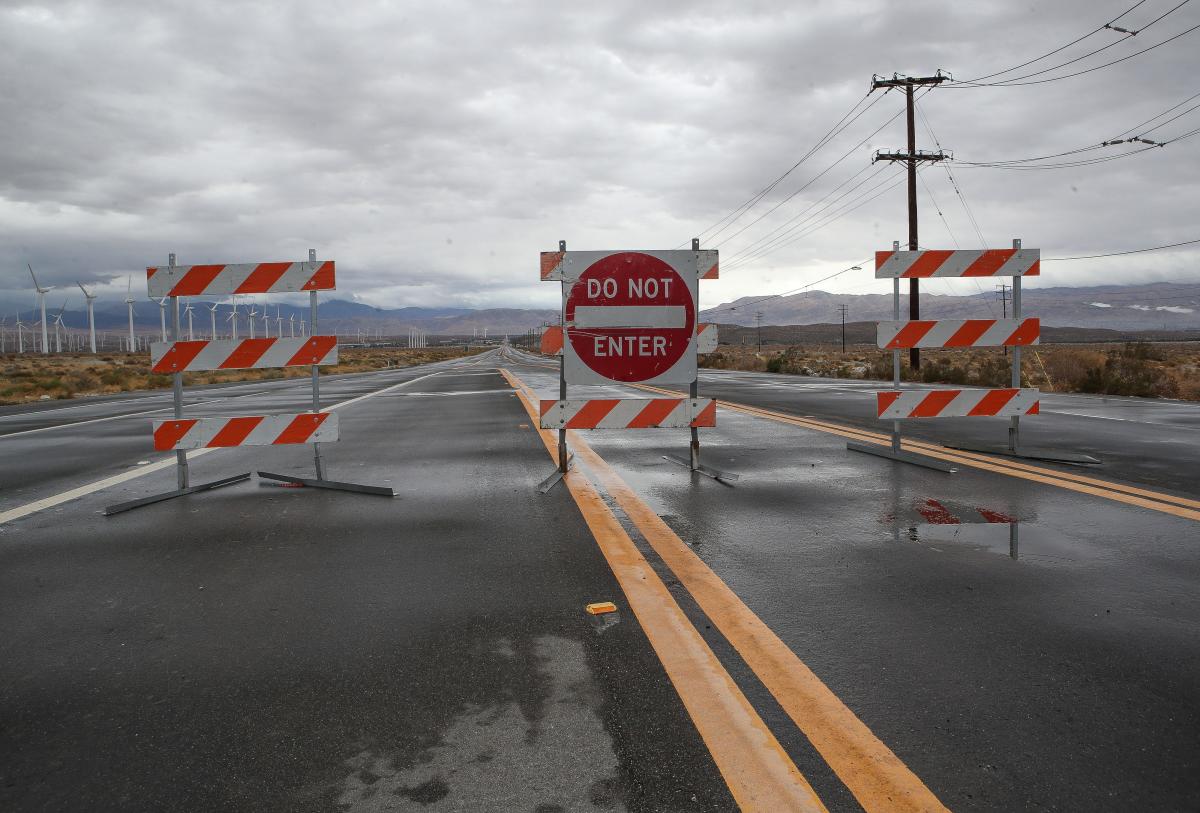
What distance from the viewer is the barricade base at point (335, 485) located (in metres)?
6.80

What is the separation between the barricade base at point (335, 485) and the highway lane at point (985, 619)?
2.26 m

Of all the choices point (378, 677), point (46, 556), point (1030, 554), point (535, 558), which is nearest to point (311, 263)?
point (46, 556)

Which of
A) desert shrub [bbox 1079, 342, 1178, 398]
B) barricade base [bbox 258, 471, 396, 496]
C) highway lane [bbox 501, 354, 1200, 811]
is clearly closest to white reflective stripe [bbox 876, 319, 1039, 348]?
highway lane [bbox 501, 354, 1200, 811]

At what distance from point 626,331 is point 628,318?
0.13 m

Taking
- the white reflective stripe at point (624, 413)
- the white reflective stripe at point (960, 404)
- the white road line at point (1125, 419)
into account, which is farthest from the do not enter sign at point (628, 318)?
the white road line at point (1125, 419)

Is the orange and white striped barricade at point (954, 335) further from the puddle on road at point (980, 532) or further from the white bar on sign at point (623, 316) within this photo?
the white bar on sign at point (623, 316)

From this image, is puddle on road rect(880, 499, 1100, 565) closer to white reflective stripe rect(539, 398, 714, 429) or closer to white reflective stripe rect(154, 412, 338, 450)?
white reflective stripe rect(539, 398, 714, 429)

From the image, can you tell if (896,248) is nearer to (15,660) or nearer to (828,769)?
(828,769)

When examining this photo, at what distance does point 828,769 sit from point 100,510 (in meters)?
6.17

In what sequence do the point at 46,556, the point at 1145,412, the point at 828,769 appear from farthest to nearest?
the point at 1145,412 → the point at 46,556 → the point at 828,769

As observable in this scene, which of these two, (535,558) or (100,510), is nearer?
(535,558)

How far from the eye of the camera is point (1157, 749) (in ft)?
7.95

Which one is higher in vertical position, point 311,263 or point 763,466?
point 311,263

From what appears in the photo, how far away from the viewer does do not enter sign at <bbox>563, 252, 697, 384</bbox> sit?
7.35 metres
